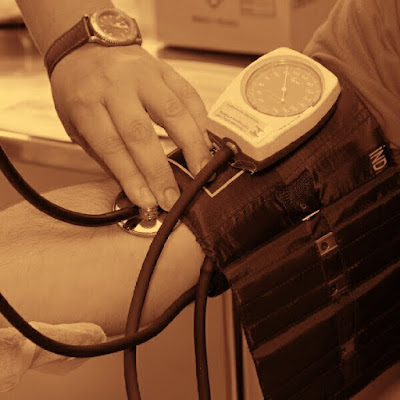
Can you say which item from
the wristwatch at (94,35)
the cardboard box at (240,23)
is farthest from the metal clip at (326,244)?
the cardboard box at (240,23)

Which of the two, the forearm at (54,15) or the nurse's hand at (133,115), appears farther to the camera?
the forearm at (54,15)

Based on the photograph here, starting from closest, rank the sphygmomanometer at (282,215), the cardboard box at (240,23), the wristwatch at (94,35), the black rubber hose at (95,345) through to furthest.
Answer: the black rubber hose at (95,345) → the sphygmomanometer at (282,215) → the wristwatch at (94,35) → the cardboard box at (240,23)

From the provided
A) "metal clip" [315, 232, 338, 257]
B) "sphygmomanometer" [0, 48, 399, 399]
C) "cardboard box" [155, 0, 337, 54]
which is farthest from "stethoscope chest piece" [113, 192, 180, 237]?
"cardboard box" [155, 0, 337, 54]

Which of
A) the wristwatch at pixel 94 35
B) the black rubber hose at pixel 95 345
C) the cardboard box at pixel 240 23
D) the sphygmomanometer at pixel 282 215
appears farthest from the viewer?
the cardboard box at pixel 240 23

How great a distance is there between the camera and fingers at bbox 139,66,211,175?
28.8 inches

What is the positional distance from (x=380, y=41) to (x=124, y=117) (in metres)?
0.26

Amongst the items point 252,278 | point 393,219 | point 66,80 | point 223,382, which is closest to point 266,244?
point 252,278

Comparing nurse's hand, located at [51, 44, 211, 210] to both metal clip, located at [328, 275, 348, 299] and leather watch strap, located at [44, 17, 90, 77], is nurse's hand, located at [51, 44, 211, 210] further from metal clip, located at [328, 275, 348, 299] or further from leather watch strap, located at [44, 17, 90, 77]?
metal clip, located at [328, 275, 348, 299]

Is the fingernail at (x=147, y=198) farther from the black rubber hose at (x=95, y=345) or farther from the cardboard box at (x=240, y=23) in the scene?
the cardboard box at (x=240, y=23)

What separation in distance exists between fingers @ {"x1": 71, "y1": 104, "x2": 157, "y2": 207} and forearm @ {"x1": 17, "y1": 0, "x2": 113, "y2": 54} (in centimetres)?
14

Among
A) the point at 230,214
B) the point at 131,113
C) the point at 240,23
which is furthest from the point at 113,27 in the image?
the point at 240,23

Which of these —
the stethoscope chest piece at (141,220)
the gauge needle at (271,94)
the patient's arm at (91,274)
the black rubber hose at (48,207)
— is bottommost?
the patient's arm at (91,274)

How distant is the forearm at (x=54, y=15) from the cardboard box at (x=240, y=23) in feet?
1.35

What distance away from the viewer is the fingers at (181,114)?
0.73 metres
